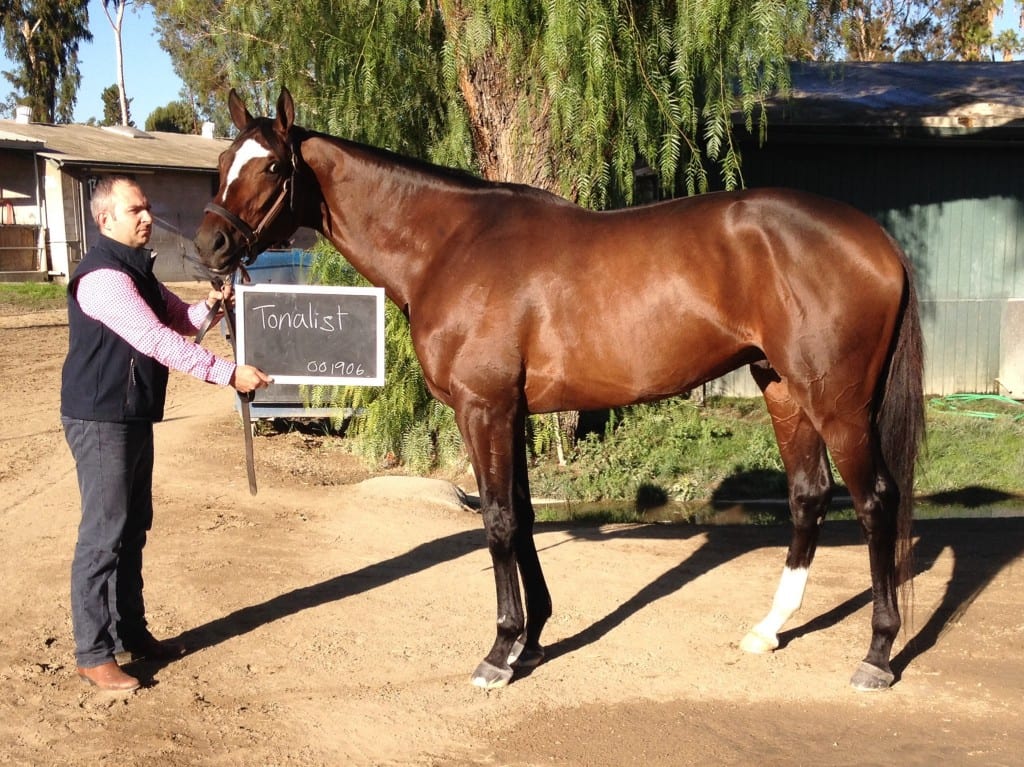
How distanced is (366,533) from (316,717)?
2530 mm

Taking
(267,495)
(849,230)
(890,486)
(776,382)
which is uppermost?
(849,230)

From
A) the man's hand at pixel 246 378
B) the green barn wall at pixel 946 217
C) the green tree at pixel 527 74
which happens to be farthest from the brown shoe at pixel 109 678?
the green barn wall at pixel 946 217

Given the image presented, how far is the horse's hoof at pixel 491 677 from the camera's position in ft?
13.2

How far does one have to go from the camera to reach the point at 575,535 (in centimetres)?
617

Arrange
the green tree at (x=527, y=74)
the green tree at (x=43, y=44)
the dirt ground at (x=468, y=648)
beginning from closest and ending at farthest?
the dirt ground at (x=468, y=648) < the green tree at (x=527, y=74) < the green tree at (x=43, y=44)

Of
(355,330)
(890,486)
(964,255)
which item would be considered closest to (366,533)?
(355,330)

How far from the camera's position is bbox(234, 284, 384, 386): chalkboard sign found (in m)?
4.45

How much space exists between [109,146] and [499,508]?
89.2 ft

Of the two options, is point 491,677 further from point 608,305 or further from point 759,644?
point 608,305

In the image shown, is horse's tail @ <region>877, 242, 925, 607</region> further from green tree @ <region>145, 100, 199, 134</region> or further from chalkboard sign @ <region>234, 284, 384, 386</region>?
green tree @ <region>145, 100, 199, 134</region>

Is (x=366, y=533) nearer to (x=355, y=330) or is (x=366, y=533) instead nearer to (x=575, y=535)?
(x=575, y=535)

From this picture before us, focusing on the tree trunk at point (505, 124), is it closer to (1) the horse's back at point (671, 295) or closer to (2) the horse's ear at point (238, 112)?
(2) the horse's ear at point (238, 112)

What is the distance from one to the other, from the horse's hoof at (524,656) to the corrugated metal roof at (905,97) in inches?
242

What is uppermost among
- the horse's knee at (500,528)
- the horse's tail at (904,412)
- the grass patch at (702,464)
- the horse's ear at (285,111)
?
the horse's ear at (285,111)
